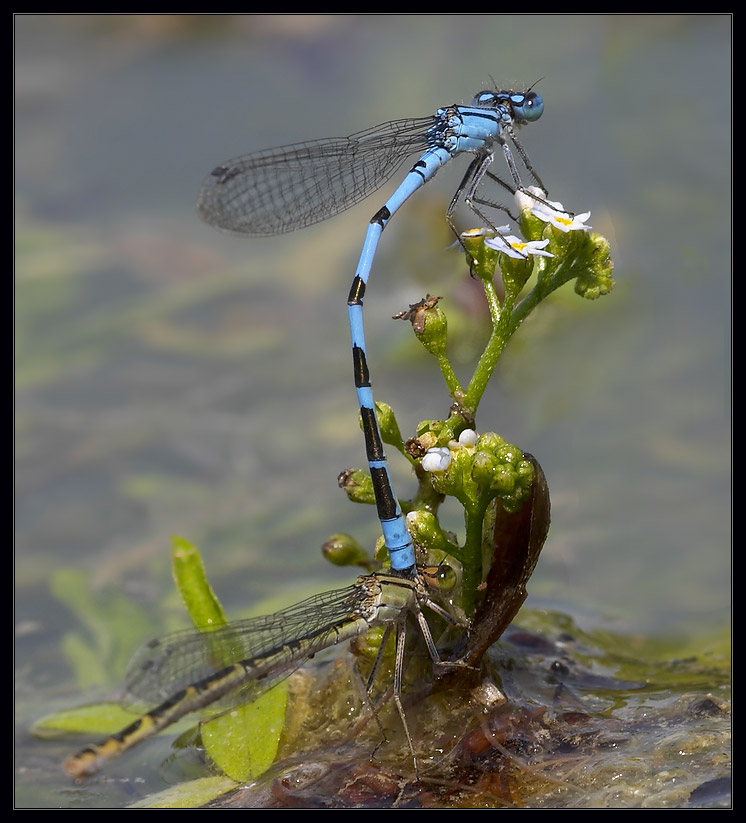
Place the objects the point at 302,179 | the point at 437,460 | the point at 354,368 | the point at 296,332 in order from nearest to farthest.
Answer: the point at 437,460 → the point at 354,368 → the point at 302,179 → the point at 296,332

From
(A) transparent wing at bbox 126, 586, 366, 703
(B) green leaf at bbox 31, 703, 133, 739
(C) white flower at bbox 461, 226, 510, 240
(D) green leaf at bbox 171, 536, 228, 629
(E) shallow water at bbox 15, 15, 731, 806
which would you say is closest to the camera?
(C) white flower at bbox 461, 226, 510, 240

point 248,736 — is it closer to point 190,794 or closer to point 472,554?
point 190,794

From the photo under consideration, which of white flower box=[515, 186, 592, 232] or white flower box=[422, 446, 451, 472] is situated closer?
white flower box=[422, 446, 451, 472]

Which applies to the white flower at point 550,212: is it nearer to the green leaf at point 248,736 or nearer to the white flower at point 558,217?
the white flower at point 558,217

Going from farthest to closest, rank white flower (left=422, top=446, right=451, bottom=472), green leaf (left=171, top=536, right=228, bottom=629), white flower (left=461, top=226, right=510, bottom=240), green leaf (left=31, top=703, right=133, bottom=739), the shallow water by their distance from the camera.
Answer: the shallow water → green leaf (left=31, top=703, right=133, bottom=739) → green leaf (left=171, top=536, right=228, bottom=629) → white flower (left=461, top=226, right=510, bottom=240) → white flower (left=422, top=446, right=451, bottom=472)

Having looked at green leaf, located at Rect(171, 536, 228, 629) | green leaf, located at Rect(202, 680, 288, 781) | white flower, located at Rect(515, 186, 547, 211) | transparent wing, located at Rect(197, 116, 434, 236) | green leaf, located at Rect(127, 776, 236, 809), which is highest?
transparent wing, located at Rect(197, 116, 434, 236)

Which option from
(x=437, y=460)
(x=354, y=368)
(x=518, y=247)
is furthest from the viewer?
(x=354, y=368)

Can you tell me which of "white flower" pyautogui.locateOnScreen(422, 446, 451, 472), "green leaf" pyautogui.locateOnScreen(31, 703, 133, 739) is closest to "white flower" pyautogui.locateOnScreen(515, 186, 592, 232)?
"white flower" pyautogui.locateOnScreen(422, 446, 451, 472)

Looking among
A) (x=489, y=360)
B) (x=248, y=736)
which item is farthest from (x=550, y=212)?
(x=248, y=736)

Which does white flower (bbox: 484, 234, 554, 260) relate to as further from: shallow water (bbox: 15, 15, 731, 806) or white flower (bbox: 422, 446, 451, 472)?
shallow water (bbox: 15, 15, 731, 806)
